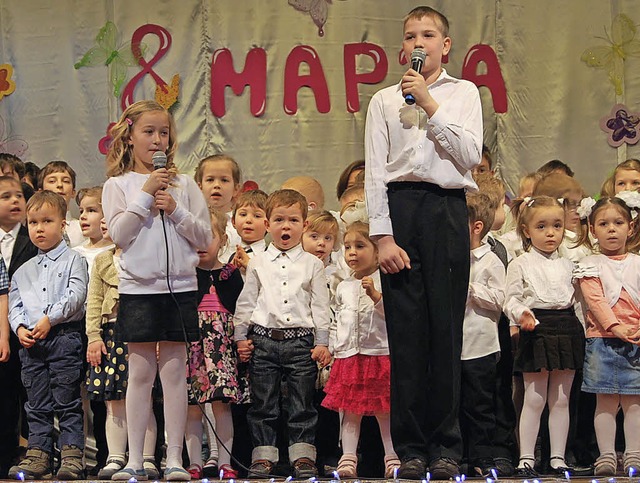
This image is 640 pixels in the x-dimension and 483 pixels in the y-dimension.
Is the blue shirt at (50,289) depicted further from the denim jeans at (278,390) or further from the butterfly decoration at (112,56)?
the butterfly decoration at (112,56)

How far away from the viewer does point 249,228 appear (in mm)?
5309

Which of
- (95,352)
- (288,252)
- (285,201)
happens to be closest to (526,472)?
(288,252)

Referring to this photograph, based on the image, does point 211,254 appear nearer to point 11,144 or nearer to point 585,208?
point 585,208

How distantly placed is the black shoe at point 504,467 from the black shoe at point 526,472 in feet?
0.08

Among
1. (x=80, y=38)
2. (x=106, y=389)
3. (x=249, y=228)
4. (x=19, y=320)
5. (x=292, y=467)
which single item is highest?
(x=80, y=38)

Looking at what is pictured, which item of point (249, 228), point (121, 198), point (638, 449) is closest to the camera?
point (121, 198)

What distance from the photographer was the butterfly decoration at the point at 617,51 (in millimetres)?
6973

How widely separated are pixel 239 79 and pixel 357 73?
0.74 metres

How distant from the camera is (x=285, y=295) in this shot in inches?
192

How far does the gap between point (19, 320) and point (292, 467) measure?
1334mm

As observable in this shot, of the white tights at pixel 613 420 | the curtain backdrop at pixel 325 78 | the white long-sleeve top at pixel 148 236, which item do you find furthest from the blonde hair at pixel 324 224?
the curtain backdrop at pixel 325 78

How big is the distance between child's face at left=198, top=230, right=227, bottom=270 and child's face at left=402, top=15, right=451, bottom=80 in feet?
4.28

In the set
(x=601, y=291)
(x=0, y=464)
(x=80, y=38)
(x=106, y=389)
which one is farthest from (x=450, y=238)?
(x=80, y=38)

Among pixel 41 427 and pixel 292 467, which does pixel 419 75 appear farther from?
pixel 41 427
